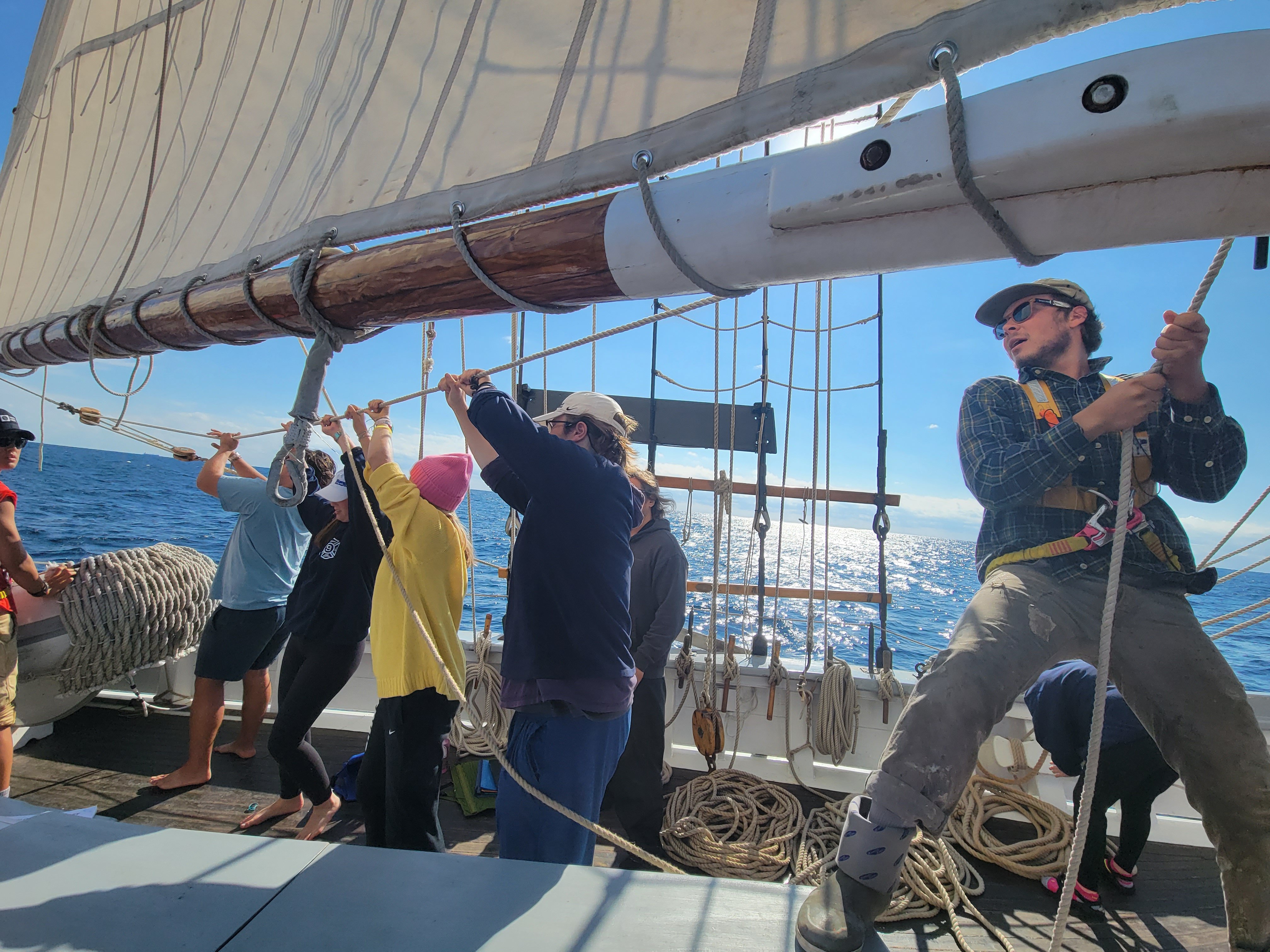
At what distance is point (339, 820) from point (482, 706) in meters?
0.82

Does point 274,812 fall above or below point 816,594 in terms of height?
below

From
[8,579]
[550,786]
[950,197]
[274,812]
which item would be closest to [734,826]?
[550,786]

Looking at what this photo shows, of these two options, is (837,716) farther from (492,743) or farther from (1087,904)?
(492,743)

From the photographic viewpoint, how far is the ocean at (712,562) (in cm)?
895

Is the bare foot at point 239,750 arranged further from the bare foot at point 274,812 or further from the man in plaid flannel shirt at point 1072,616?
the man in plaid flannel shirt at point 1072,616

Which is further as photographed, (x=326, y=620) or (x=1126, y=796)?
(x=326, y=620)

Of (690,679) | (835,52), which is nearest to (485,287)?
(835,52)

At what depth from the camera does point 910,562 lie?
40.2 metres

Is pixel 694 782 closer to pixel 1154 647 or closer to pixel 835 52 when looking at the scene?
pixel 1154 647

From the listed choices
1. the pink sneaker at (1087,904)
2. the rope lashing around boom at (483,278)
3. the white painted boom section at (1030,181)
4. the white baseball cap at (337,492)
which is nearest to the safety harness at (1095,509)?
the white painted boom section at (1030,181)

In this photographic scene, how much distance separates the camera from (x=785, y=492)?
3.72m

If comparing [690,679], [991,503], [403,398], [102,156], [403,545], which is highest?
[102,156]

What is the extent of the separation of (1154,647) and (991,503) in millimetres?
396

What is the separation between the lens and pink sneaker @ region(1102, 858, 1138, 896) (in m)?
2.08
